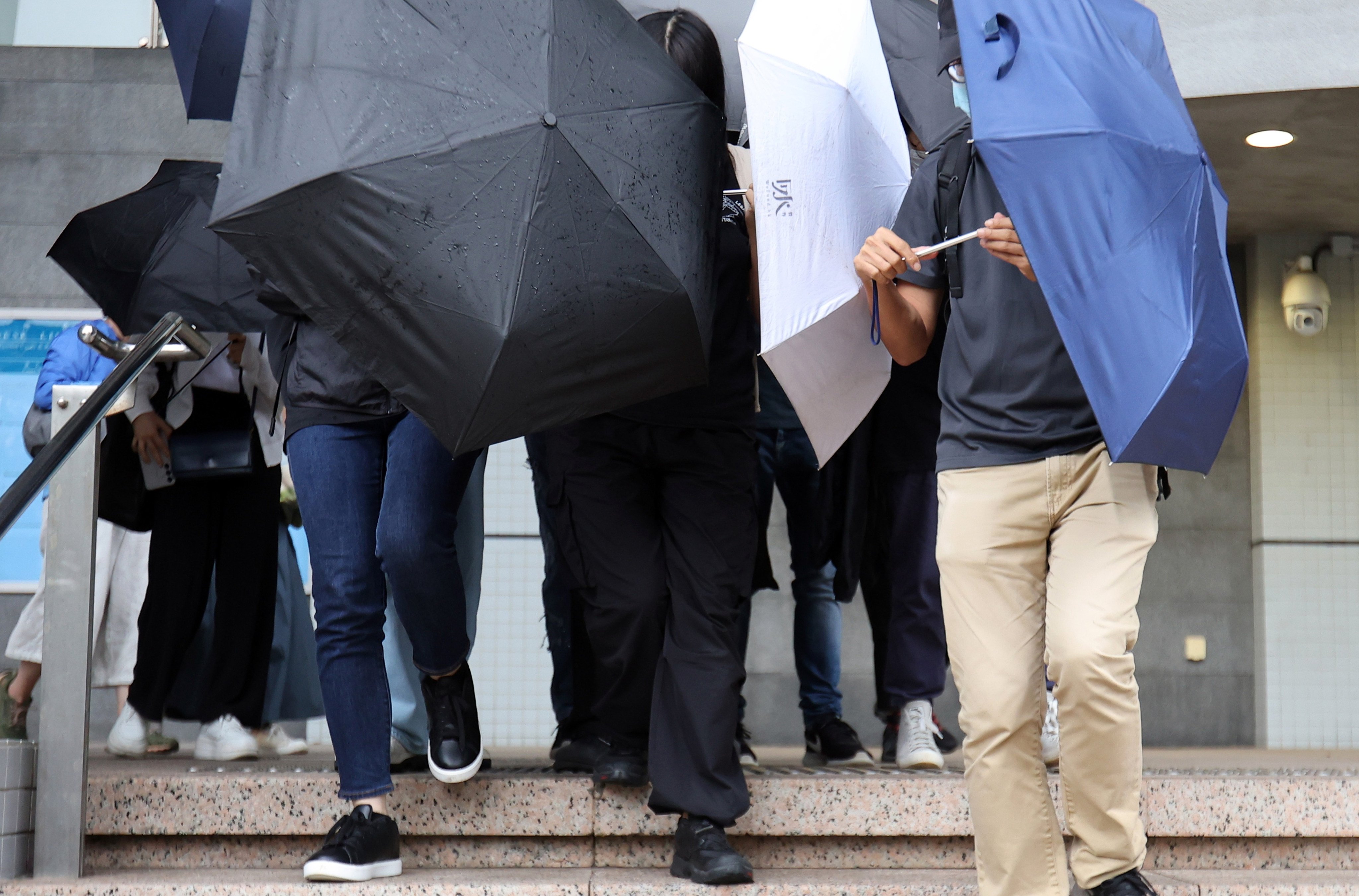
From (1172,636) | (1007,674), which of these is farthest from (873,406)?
(1172,636)

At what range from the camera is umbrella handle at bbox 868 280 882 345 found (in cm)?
263

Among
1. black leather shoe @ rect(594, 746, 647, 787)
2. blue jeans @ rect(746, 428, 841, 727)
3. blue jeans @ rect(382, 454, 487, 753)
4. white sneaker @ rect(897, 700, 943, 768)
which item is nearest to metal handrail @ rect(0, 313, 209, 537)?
blue jeans @ rect(382, 454, 487, 753)

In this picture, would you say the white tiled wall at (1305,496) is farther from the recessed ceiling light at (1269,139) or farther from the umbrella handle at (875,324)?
the umbrella handle at (875,324)

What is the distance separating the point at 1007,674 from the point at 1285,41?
3.43 m

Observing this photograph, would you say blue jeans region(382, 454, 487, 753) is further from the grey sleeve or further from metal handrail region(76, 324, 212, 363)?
the grey sleeve

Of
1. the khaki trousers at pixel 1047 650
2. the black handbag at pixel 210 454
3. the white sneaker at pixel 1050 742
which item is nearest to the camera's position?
the khaki trousers at pixel 1047 650

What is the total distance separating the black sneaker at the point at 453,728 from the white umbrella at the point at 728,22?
1.51m

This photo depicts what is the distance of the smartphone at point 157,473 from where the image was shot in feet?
12.4

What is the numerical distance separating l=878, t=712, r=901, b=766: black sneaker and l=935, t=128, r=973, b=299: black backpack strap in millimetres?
1520

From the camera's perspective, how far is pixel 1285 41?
471 cm

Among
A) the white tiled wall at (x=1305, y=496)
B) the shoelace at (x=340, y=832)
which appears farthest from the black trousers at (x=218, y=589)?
the white tiled wall at (x=1305, y=496)

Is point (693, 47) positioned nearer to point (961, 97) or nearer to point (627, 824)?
point (961, 97)

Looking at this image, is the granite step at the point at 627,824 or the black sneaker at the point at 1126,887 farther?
the granite step at the point at 627,824

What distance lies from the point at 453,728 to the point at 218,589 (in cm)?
133
